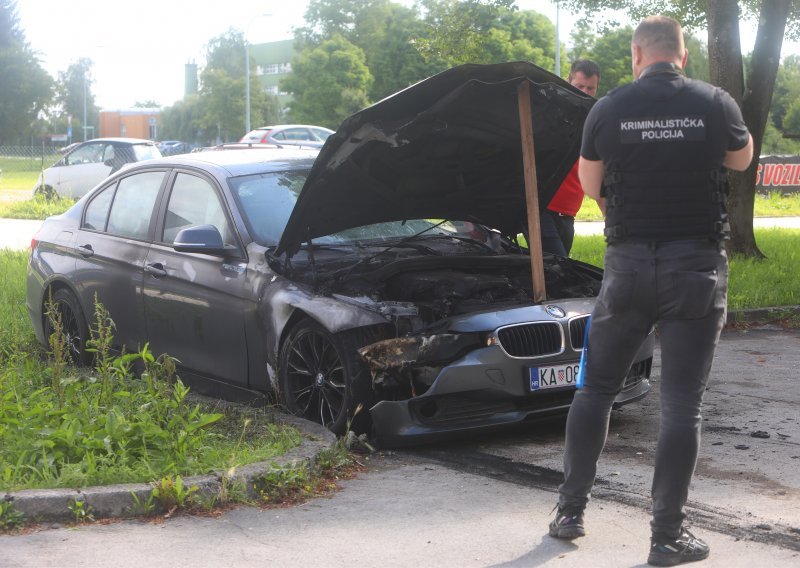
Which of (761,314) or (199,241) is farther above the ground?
(199,241)

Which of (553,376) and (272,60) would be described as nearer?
(553,376)

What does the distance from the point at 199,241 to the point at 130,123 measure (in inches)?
3762

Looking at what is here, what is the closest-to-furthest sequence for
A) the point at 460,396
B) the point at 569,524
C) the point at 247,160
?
1. the point at 569,524
2. the point at 460,396
3. the point at 247,160

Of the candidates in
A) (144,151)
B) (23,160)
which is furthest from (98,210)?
(23,160)

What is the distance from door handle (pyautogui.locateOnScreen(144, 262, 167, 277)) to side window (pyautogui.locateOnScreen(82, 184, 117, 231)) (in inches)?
34.4

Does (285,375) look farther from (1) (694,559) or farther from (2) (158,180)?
(1) (694,559)

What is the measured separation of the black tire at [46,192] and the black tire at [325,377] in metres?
21.4

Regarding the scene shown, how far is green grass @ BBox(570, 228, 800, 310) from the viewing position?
11148 millimetres

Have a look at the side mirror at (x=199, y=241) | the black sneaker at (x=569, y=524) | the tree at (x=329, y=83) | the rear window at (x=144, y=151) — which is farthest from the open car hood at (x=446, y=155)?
the tree at (x=329, y=83)

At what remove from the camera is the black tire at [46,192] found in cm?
2639

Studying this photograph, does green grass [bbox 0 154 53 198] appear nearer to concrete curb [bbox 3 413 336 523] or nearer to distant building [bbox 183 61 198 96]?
concrete curb [bbox 3 413 336 523]

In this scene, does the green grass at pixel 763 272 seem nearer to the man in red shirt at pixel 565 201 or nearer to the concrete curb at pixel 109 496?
the man in red shirt at pixel 565 201

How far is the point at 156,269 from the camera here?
275 inches

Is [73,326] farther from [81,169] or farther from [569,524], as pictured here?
[81,169]
